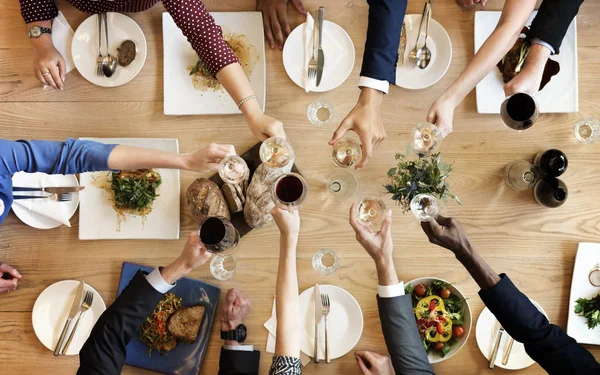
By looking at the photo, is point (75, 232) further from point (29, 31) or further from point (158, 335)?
point (29, 31)

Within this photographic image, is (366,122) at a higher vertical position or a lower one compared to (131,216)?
higher

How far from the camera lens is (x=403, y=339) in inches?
64.8

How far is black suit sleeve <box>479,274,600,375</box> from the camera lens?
157 centimetres

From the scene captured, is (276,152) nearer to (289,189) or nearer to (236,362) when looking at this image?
A: (289,189)

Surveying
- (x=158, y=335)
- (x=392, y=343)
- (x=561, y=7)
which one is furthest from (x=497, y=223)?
(x=158, y=335)

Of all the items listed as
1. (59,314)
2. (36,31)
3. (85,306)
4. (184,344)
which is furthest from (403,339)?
(36,31)

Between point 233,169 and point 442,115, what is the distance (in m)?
0.81

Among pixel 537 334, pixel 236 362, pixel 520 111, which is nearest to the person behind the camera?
pixel 537 334

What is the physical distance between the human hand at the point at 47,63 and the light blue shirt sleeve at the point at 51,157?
1.18ft

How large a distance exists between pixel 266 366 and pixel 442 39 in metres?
1.55

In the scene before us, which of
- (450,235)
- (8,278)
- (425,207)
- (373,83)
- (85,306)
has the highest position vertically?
(373,83)

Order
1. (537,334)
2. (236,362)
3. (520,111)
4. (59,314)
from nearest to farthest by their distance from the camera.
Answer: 1. (537,334)
2. (520,111)
3. (236,362)
4. (59,314)

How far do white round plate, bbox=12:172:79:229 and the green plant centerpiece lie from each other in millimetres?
1310

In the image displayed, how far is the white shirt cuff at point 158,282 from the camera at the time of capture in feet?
5.76
